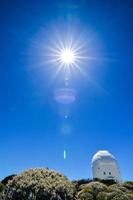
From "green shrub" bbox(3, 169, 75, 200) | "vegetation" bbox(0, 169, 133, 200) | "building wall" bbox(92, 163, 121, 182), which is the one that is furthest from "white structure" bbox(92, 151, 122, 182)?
"green shrub" bbox(3, 169, 75, 200)

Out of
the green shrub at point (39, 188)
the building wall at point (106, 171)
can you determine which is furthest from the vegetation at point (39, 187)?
the building wall at point (106, 171)

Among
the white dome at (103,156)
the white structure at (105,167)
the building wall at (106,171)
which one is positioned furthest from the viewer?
the white dome at (103,156)

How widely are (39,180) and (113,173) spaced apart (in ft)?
167

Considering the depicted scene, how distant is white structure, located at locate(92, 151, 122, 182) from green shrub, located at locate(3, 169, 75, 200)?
48433 millimetres

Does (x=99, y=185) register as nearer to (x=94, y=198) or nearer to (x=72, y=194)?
(x=94, y=198)

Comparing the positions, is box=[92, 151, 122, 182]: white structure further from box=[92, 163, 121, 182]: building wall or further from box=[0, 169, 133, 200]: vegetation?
box=[0, 169, 133, 200]: vegetation

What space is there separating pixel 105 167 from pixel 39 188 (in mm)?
50636

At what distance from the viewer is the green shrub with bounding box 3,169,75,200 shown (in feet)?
65.0

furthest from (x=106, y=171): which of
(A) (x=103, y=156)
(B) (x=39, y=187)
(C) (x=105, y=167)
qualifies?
(B) (x=39, y=187)

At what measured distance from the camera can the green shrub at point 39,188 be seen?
1981cm

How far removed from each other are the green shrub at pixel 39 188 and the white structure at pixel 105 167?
48.4 metres

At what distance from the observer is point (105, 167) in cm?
6812

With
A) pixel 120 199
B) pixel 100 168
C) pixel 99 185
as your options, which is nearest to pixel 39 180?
pixel 120 199

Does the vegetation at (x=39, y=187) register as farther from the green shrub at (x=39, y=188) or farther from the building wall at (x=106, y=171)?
the building wall at (x=106, y=171)
